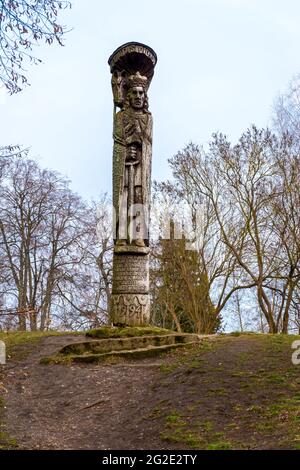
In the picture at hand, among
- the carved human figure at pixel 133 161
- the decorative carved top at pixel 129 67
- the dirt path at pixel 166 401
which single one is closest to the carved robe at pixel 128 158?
the carved human figure at pixel 133 161

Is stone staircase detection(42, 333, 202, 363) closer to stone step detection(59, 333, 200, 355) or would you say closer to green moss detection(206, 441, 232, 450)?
stone step detection(59, 333, 200, 355)

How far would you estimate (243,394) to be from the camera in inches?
302

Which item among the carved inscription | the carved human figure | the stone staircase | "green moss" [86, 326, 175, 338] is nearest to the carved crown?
the carved human figure

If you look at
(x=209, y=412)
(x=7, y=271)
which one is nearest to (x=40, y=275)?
(x=7, y=271)

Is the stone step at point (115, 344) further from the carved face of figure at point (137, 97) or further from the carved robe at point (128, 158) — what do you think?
the carved face of figure at point (137, 97)

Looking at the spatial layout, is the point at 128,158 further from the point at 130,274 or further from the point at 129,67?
the point at 130,274

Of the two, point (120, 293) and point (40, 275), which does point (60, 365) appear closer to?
point (120, 293)

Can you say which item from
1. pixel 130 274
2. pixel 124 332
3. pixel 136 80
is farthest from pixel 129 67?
pixel 124 332

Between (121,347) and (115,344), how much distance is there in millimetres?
138

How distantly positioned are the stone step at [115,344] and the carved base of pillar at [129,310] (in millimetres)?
958

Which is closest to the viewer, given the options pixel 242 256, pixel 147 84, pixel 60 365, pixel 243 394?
pixel 243 394

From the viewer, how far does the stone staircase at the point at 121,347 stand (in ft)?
34.3
